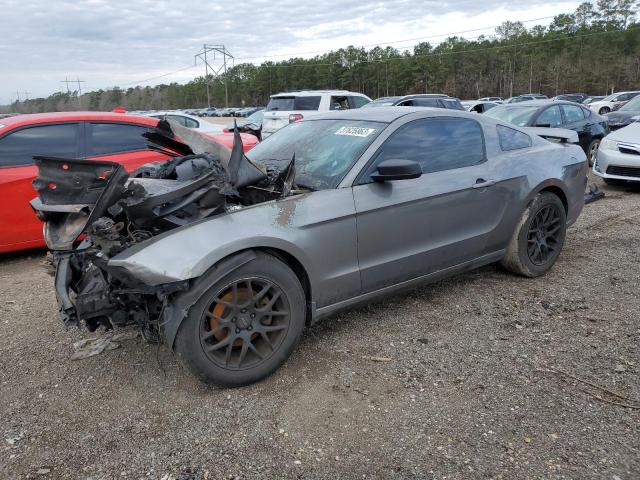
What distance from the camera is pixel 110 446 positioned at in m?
2.46

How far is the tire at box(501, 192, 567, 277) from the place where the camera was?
430 cm

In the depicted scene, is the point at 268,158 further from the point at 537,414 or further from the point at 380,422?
the point at 537,414

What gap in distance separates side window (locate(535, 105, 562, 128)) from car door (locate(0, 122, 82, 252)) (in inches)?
321

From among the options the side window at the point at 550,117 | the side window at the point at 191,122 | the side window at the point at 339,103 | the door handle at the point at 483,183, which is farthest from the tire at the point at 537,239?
the side window at the point at 339,103

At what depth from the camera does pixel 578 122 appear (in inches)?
407

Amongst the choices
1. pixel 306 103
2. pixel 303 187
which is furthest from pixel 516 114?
pixel 303 187

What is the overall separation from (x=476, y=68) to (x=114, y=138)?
3062 inches

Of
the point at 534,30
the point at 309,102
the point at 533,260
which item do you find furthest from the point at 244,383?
the point at 534,30

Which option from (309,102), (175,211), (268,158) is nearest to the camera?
(175,211)

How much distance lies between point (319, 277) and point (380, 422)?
94 cm

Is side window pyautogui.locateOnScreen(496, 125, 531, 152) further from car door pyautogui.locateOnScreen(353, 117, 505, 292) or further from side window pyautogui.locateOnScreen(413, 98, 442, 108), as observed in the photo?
side window pyautogui.locateOnScreen(413, 98, 442, 108)

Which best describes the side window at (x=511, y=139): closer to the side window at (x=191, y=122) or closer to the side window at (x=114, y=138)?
the side window at (x=114, y=138)

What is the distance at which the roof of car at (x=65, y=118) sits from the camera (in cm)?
524

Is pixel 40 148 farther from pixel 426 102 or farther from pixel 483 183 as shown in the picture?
pixel 426 102
